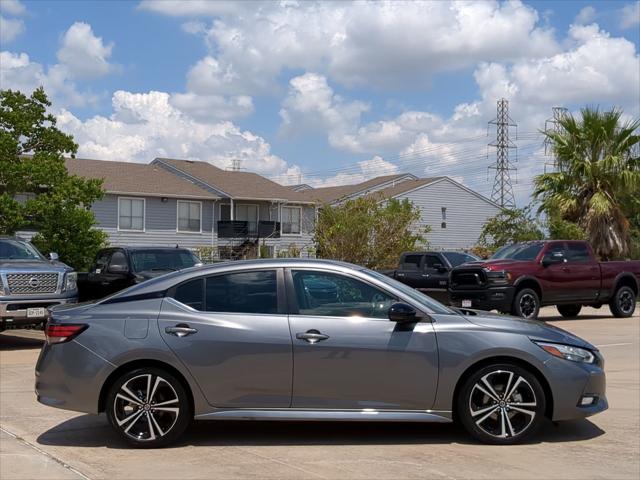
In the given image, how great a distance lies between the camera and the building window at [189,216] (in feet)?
142

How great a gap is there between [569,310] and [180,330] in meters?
16.8

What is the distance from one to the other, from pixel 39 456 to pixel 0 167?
1537 centimetres

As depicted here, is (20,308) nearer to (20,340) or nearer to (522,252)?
(20,340)

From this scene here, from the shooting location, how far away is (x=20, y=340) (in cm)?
1645

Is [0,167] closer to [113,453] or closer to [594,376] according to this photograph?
[113,453]

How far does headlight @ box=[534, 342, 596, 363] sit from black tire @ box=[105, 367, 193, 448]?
3012 mm

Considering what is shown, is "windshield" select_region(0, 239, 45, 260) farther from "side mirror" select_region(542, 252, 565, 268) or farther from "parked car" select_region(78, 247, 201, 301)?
"side mirror" select_region(542, 252, 565, 268)

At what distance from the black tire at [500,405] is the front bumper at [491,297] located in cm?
1119

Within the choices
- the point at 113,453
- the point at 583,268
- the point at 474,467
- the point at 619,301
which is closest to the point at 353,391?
the point at 474,467

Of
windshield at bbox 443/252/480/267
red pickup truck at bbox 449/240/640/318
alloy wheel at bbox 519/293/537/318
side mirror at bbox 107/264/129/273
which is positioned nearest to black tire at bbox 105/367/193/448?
side mirror at bbox 107/264/129/273

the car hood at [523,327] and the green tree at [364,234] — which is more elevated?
the green tree at [364,234]

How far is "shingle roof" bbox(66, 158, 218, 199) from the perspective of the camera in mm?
40656

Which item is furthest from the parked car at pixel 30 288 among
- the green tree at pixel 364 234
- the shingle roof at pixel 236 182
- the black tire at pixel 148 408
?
the shingle roof at pixel 236 182

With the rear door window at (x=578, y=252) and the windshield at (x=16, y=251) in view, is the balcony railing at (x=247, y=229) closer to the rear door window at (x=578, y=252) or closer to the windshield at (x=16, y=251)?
the rear door window at (x=578, y=252)
